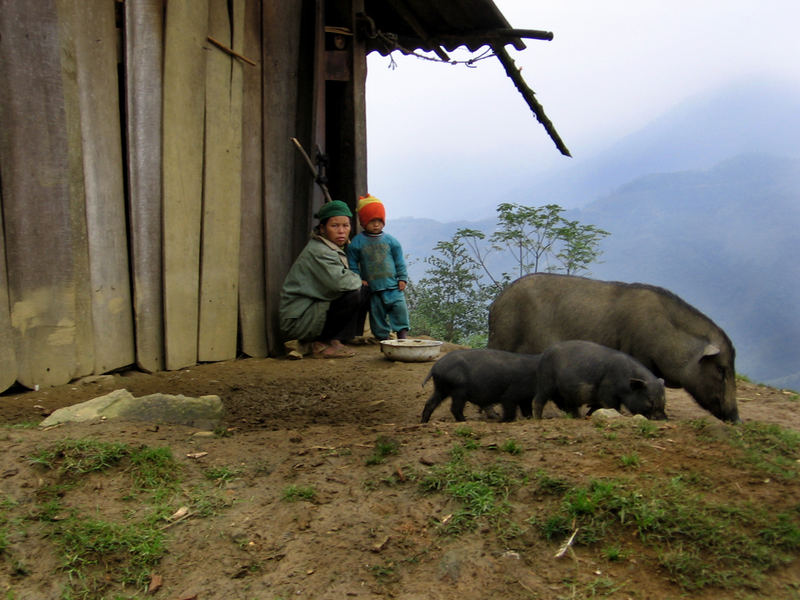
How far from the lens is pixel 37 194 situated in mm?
4477

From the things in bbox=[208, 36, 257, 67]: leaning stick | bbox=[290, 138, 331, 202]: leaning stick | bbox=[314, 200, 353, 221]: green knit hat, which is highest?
bbox=[208, 36, 257, 67]: leaning stick

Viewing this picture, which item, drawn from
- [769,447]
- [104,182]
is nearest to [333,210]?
[104,182]

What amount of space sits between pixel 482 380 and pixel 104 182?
127 inches

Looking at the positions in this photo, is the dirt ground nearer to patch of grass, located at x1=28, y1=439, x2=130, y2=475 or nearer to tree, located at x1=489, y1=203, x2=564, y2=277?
patch of grass, located at x1=28, y1=439, x2=130, y2=475

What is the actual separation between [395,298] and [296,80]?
8.42 feet

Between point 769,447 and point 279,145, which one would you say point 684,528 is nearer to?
point 769,447

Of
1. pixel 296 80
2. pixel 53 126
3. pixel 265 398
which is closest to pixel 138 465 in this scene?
pixel 265 398

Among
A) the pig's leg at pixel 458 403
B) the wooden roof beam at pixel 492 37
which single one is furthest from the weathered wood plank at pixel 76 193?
the wooden roof beam at pixel 492 37

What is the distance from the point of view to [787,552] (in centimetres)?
214

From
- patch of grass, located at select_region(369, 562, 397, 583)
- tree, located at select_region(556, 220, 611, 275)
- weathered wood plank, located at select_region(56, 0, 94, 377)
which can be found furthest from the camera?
tree, located at select_region(556, 220, 611, 275)

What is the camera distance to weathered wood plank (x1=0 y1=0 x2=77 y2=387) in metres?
4.32

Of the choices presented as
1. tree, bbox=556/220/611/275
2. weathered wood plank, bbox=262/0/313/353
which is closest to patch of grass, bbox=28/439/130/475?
weathered wood plank, bbox=262/0/313/353

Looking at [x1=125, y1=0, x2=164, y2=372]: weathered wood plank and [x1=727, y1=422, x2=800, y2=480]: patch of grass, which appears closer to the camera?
[x1=727, y1=422, x2=800, y2=480]: patch of grass

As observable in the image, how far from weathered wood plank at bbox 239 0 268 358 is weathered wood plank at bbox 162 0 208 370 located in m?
0.63
